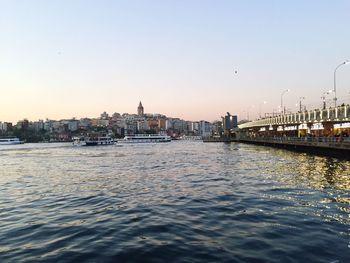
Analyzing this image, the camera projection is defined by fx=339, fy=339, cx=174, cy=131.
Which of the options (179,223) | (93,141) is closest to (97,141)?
(93,141)

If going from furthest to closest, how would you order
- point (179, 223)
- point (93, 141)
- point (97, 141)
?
1. point (97, 141)
2. point (93, 141)
3. point (179, 223)

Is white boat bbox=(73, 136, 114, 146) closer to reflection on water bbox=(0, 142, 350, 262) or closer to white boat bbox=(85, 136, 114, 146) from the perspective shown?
white boat bbox=(85, 136, 114, 146)

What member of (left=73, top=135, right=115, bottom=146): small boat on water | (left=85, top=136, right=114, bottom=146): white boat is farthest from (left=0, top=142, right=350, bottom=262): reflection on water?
(left=73, top=135, right=115, bottom=146): small boat on water

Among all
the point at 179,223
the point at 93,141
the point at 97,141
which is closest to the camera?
the point at 179,223

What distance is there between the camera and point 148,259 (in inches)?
458

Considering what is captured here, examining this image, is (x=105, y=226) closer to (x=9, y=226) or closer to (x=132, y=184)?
(x=9, y=226)

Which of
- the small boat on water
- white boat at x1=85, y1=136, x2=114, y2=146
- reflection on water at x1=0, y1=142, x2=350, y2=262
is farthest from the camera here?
the small boat on water

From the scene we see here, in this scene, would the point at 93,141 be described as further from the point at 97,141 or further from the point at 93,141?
the point at 97,141

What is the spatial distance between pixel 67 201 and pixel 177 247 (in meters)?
12.7

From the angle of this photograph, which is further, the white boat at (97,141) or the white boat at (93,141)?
the white boat at (93,141)

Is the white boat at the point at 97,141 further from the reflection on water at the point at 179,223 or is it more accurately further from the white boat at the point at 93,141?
the reflection on water at the point at 179,223

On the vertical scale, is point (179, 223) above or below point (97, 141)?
below

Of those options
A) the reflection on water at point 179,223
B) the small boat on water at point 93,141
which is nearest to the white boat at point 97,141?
the small boat on water at point 93,141

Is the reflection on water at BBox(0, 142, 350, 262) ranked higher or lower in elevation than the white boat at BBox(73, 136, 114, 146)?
lower
